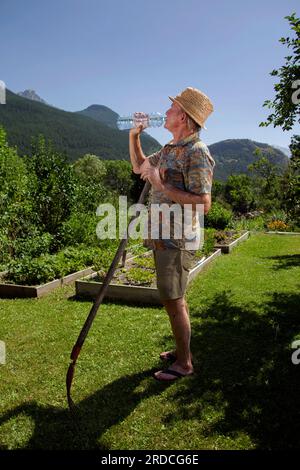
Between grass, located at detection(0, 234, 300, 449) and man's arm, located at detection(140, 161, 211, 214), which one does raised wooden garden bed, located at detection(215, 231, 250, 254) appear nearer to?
grass, located at detection(0, 234, 300, 449)

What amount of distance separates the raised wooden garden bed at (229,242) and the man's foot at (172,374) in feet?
27.4

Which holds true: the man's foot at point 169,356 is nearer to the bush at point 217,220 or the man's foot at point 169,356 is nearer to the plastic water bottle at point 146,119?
the plastic water bottle at point 146,119

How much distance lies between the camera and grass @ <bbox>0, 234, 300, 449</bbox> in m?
2.89

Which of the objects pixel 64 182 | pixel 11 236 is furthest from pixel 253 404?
pixel 64 182

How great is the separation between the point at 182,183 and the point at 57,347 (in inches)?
103

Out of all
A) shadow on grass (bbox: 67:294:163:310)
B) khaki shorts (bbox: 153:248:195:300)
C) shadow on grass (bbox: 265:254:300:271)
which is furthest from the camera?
shadow on grass (bbox: 265:254:300:271)

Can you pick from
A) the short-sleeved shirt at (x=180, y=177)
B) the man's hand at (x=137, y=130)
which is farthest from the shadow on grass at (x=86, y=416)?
the man's hand at (x=137, y=130)

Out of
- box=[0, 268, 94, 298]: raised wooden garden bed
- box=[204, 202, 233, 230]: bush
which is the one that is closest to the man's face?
box=[0, 268, 94, 298]: raised wooden garden bed

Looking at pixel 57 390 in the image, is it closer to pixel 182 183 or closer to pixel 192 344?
pixel 192 344

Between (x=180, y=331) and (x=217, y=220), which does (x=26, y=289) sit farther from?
(x=217, y=220)

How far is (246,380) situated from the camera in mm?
3656

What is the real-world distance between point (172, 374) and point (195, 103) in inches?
99.6

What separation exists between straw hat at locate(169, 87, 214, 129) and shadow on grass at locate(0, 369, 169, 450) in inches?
97.9

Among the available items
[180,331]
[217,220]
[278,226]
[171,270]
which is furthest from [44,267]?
[278,226]
